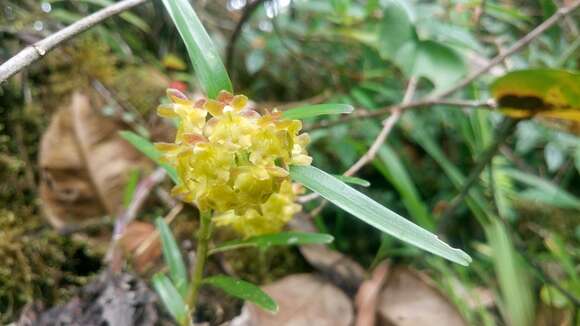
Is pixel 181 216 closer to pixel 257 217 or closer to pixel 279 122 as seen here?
pixel 257 217

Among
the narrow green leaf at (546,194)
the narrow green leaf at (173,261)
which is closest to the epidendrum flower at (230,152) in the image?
the narrow green leaf at (173,261)

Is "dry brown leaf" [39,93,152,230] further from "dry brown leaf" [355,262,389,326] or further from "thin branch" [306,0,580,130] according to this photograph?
"dry brown leaf" [355,262,389,326]

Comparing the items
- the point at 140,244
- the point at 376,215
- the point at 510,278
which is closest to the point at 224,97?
the point at 376,215

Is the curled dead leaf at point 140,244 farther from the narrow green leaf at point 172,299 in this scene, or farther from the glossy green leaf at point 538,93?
the glossy green leaf at point 538,93

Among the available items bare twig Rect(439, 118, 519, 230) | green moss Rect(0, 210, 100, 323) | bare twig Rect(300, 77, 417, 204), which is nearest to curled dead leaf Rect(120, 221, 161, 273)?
green moss Rect(0, 210, 100, 323)

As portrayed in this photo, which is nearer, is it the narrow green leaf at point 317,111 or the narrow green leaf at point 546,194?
the narrow green leaf at point 317,111

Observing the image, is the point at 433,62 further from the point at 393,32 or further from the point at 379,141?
the point at 379,141
